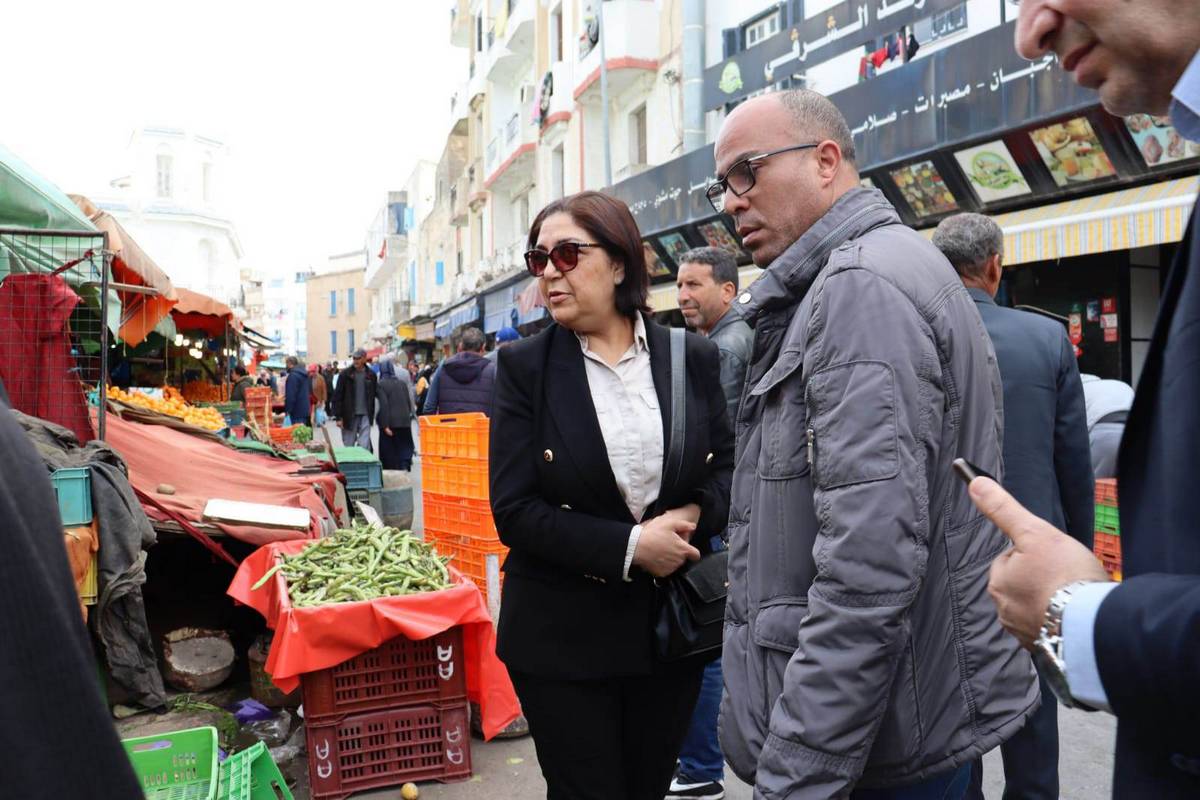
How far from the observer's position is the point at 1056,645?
43.2 inches

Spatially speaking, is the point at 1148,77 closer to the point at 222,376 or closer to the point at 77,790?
the point at 77,790

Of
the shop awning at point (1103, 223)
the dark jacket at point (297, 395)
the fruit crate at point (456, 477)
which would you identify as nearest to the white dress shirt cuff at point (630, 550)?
the fruit crate at point (456, 477)

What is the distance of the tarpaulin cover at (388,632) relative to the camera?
3.87m

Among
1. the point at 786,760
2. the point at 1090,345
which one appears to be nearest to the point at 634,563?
the point at 786,760

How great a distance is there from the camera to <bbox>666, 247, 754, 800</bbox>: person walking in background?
3875 millimetres

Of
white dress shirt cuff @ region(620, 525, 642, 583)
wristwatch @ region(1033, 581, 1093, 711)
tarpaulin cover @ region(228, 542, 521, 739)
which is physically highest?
wristwatch @ region(1033, 581, 1093, 711)

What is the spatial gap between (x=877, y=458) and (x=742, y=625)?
0.50m

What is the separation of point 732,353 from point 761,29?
12.7m

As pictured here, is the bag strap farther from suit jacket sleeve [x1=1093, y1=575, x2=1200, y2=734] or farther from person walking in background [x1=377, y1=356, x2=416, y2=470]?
person walking in background [x1=377, y1=356, x2=416, y2=470]

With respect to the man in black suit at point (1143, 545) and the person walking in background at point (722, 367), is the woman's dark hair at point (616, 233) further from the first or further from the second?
the man in black suit at point (1143, 545)

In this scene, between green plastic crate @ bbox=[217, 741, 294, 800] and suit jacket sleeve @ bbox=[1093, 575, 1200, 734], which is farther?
green plastic crate @ bbox=[217, 741, 294, 800]

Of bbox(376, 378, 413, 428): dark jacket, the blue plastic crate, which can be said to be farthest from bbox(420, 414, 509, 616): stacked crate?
bbox(376, 378, 413, 428): dark jacket

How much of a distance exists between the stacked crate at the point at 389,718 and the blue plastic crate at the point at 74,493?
159 cm

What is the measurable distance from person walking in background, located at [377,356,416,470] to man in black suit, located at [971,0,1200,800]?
11.9m
